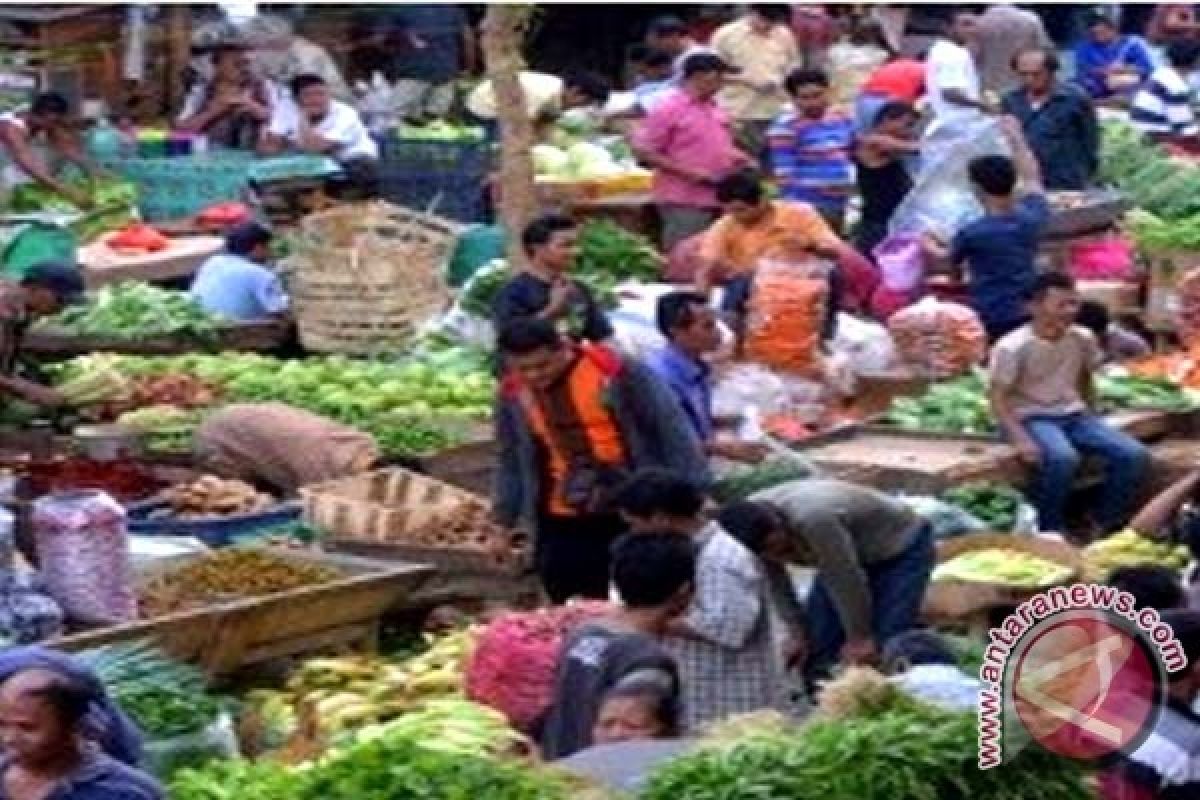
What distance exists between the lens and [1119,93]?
2338cm

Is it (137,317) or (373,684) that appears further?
(137,317)

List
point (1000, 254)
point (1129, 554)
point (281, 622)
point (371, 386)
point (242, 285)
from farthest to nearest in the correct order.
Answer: point (242, 285) < point (1000, 254) < point (371, 386) < point (1129, 554) < point (281, 622)

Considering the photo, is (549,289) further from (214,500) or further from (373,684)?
(373,684)

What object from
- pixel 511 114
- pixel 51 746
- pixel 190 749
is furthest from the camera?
pixel 511 114

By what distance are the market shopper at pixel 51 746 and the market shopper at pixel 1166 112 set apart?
574 inches

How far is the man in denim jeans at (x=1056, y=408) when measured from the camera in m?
13.6

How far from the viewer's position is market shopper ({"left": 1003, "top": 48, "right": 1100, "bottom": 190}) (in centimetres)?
1869

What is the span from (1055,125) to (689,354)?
6.40 metres

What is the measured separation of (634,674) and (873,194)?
31.7 feet

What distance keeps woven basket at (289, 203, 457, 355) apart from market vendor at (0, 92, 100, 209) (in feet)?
10.4

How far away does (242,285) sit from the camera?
16.5 m

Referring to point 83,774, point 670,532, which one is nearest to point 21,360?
point 670,532

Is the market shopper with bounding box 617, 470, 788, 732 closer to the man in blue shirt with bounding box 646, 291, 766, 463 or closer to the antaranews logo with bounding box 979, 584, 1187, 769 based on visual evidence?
the antaranews logo with bounding box 979, 584, 1187, 769

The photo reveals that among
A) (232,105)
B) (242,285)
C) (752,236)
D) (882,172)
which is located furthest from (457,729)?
(232,105)
